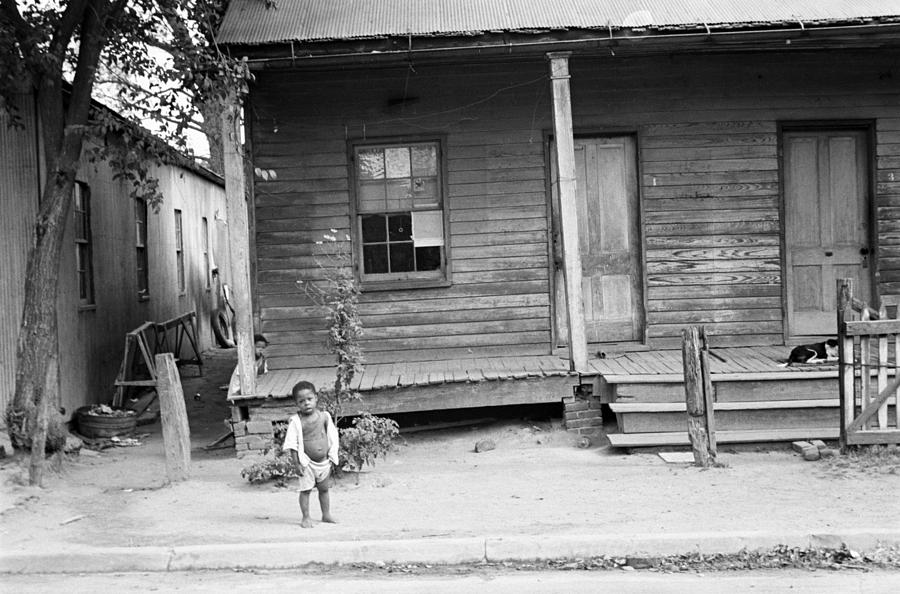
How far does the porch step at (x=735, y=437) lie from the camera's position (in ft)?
29.9

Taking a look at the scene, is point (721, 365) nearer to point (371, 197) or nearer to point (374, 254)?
point (374, 254)

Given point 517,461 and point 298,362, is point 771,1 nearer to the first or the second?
point 517,461

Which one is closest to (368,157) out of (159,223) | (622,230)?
(622,230)

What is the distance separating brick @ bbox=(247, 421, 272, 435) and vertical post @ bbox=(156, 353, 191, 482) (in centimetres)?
126

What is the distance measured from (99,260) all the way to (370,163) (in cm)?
470

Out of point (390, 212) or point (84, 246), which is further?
point (84, 246)

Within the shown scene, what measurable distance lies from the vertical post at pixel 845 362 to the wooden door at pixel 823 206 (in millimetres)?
3460

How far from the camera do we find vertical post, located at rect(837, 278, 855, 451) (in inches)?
326

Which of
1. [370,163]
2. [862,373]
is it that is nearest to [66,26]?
[370,163]

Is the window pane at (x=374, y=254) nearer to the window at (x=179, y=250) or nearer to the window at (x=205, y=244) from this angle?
the window at (x=179, y=250)

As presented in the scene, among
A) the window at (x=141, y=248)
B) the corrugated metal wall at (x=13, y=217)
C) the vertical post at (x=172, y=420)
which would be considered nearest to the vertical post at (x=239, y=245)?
the vertical post at (x=172, y=420)

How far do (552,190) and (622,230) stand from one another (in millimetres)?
1026

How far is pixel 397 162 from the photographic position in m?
11.6

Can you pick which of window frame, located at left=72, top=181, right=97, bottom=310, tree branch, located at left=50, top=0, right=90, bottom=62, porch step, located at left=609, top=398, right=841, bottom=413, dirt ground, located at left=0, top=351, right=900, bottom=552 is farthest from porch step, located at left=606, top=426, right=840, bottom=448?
window frame, located at left=72, top=181, right=97, bottom=310
